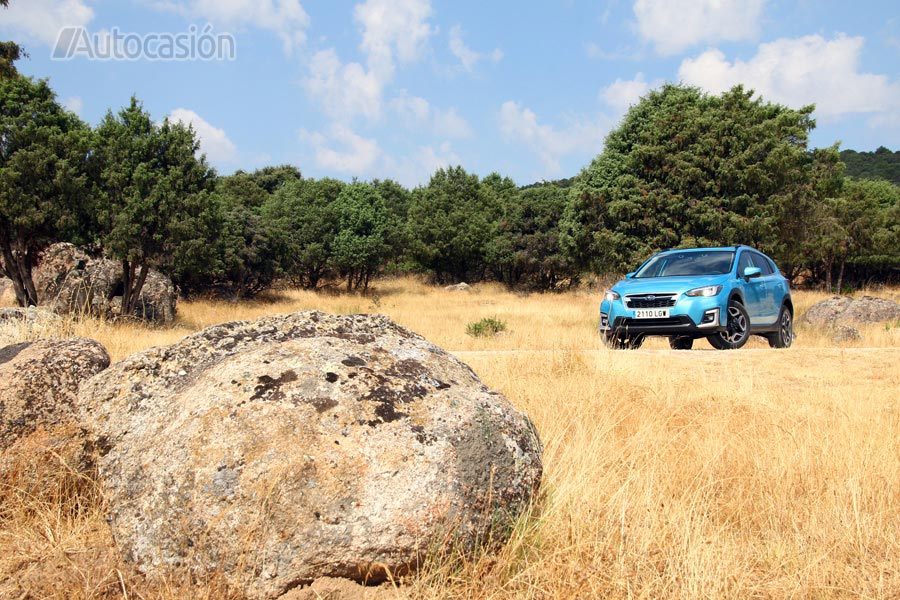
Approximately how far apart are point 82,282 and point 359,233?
21.9 m

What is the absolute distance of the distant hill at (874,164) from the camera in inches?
3164

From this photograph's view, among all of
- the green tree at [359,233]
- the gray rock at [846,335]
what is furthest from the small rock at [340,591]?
the green tree at [359,233]

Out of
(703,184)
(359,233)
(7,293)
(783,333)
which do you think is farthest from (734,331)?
(359,233)

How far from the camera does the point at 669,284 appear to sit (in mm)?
10984

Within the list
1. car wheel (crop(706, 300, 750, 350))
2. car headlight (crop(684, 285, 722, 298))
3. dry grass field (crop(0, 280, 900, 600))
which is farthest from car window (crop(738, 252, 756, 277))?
dry grass field (crop(0, 280, 900, 600))

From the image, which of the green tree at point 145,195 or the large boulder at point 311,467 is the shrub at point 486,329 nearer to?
the green tree at point 145,195

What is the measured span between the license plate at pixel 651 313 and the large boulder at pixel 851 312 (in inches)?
402

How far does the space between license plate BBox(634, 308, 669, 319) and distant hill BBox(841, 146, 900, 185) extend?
8001 cm

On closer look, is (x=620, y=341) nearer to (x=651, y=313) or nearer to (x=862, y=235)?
(x=651, y=313)

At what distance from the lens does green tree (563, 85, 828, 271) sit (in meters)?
23.2

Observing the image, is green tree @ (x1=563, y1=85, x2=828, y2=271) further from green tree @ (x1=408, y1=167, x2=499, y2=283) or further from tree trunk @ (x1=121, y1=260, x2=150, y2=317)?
green tree @ (x1=408, y1=167, x2=499, y2=283)

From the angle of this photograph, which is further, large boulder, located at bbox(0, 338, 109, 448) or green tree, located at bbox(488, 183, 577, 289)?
green tree, located at bbox(488, 183, 577, 289)

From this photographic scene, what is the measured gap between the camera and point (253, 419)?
281 cm

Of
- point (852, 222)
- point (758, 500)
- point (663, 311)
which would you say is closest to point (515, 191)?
point (852, 222)
